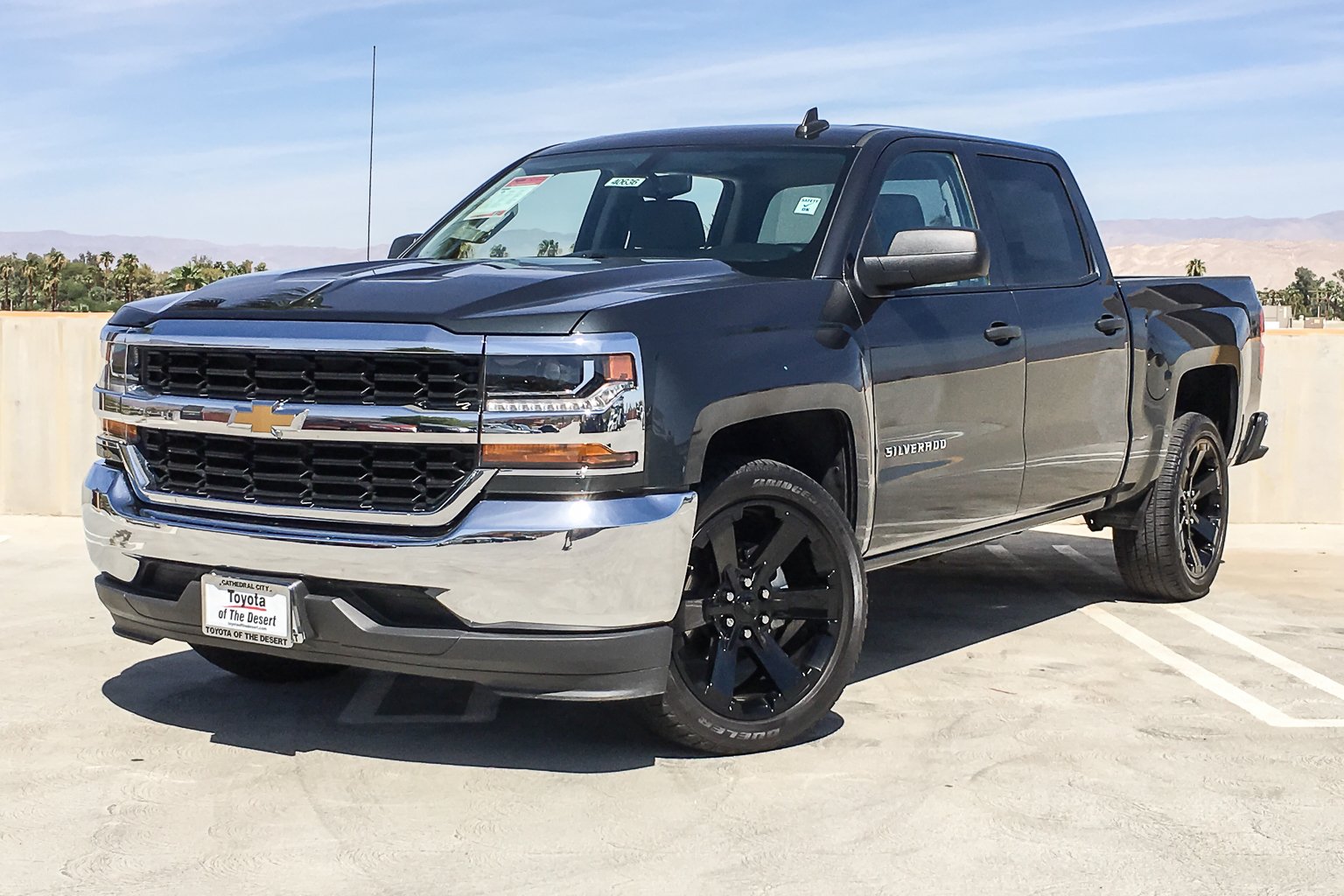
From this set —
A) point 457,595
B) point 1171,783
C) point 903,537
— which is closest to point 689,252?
point 903,537

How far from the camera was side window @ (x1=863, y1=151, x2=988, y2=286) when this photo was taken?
220 inches

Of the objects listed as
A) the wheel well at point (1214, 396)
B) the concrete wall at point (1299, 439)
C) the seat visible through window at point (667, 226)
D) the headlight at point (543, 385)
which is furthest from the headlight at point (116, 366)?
the concrete wall at point (1299, 439)

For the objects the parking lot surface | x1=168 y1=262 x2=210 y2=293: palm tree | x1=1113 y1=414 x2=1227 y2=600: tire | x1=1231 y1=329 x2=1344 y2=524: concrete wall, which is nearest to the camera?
the parking lot surface

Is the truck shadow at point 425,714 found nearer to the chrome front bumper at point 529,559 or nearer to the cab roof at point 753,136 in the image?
the chrome front bumper at point 529,559

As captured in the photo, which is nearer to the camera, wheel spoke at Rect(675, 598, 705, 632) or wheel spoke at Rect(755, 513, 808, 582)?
wheel spoke at Rect(675, 598, 705, 632)

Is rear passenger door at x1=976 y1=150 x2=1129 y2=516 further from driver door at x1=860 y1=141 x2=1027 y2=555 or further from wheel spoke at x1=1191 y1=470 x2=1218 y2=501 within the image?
wheel spoke at x1=1191 y1=470 x2=1218 y2=501

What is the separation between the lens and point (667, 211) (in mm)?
5754

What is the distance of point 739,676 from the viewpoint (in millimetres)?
4863

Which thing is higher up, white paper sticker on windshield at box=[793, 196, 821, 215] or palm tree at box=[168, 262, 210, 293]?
white paper sticker on windshield at box=[793, 196, 821, 215]

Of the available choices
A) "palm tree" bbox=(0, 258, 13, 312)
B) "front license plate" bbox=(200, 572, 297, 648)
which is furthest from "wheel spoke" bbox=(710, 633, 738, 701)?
"palm tree" bbox=(0, 258, 13, 312)

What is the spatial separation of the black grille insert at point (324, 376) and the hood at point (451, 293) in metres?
0.11

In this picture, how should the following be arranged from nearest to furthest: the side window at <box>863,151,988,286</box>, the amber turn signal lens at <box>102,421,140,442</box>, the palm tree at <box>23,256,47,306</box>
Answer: the amber turn signal lens at <box>102,421,140,442</box>
the side window at <box>863,151,988,286</box>
the palm tree at <box>23,256,47,306</box>

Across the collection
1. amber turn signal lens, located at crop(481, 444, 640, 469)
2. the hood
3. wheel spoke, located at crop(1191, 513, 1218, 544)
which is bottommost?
wheel spoke, located at crop(1191, 513, 1218, 544)

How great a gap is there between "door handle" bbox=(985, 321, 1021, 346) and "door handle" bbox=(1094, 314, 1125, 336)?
73 centimetres
